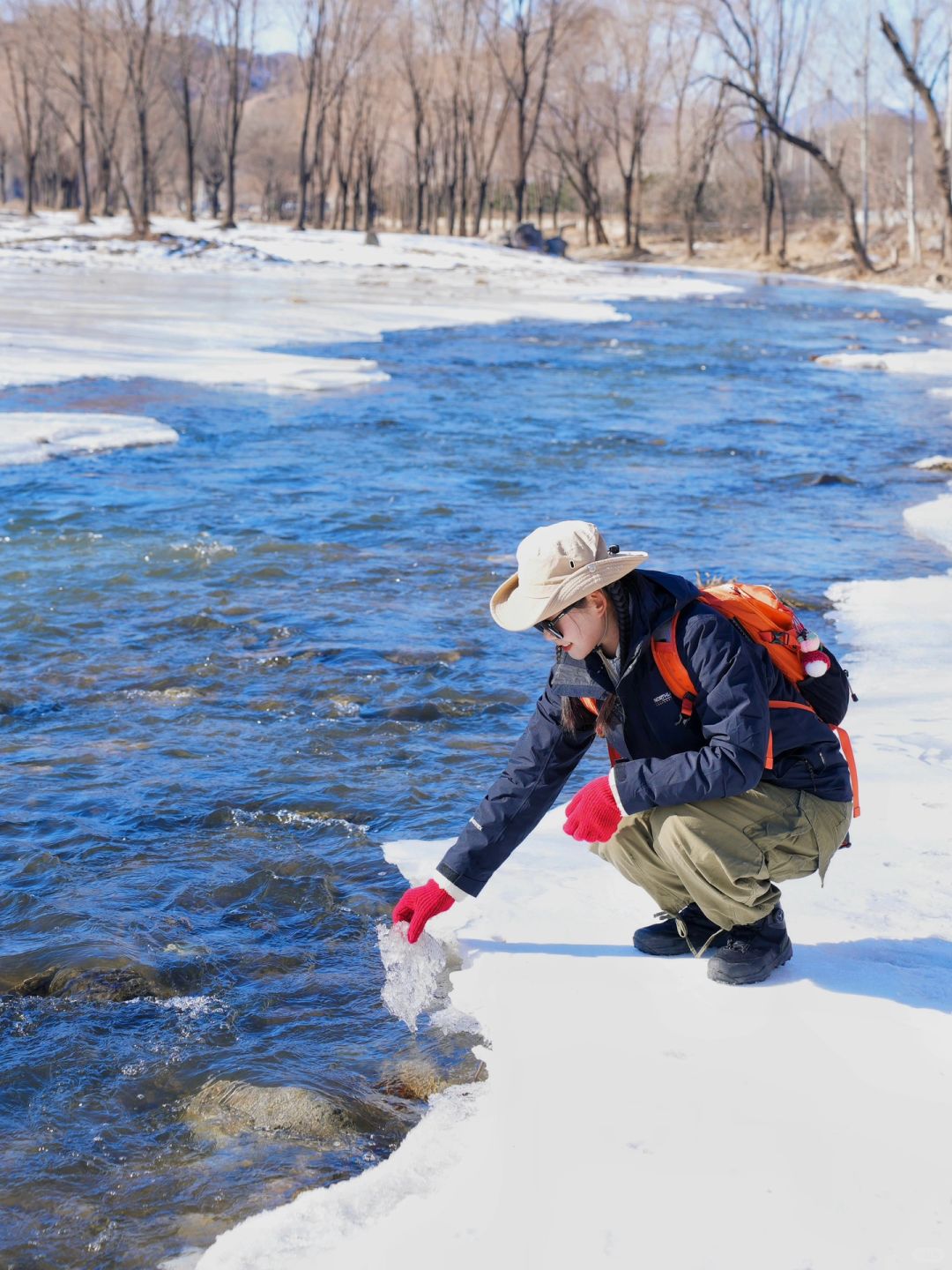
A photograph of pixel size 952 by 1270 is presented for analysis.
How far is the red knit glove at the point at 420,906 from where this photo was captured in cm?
300

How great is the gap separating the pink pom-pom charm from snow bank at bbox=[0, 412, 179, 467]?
295 inches

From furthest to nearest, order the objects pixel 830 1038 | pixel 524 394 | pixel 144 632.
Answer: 1. pixel 524 394
2. pixel 144 632
3. pixel 830 1038

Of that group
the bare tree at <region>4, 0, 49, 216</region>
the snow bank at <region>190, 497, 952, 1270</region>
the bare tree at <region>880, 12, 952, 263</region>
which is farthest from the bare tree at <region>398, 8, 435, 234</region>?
the snow bank at <region>190, 497, 952, 1270</region>

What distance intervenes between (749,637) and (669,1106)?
0.95m

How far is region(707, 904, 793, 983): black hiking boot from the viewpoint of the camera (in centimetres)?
302

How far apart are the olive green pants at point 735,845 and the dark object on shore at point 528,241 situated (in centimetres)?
4797

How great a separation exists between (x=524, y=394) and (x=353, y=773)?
10.0 meters

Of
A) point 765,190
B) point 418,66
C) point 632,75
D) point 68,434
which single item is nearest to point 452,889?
Answer: point 68,434

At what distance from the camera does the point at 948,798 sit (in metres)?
4.14

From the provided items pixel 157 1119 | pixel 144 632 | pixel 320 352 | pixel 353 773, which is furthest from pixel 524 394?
pixel 157 1119

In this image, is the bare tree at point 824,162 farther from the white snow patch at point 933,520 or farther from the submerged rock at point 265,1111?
the submerged rock at point 265,1111

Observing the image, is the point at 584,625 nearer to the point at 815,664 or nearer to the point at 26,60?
the point at 815,664

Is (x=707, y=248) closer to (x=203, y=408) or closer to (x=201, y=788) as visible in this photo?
(x=203, y=408)

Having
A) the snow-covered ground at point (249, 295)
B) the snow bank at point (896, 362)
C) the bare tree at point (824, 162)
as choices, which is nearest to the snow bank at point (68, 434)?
the snow-covered ground at point (249, 295)
